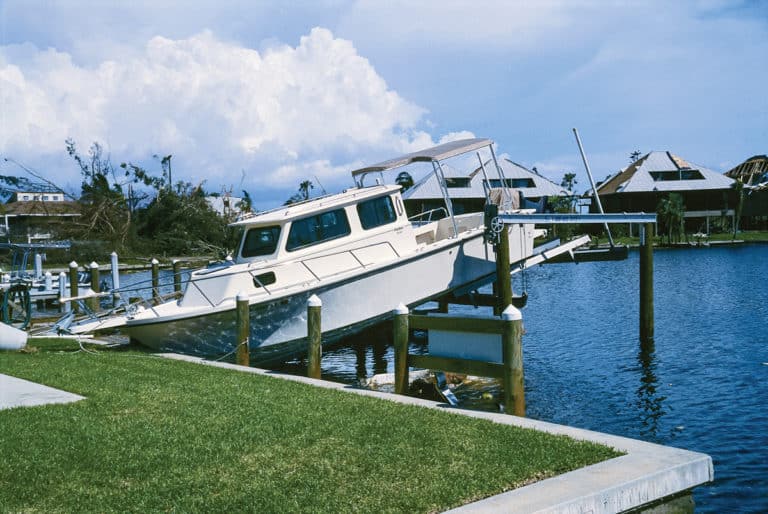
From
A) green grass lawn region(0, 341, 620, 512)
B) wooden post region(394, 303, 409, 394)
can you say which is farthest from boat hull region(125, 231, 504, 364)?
green grass lawn region(0, 341, 620, 512)

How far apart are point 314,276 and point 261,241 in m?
1.43

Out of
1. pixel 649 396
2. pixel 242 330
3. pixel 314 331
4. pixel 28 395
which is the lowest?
pixel 649 396

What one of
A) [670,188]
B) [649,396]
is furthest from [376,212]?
[670,188]

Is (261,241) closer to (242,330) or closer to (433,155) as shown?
(242,330)

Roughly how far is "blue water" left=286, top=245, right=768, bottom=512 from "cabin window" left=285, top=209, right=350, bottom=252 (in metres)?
2.97

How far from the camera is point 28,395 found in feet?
29.2

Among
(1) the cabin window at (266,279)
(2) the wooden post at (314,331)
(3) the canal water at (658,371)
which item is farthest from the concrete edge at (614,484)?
(1) the cabin window at (266,279)

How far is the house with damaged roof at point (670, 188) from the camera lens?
2965 inches

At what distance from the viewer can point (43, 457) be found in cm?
645

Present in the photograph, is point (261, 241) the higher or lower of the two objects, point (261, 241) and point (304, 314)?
the higher

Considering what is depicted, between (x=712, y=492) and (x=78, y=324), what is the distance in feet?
37.3

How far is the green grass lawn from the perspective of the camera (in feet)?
18.4

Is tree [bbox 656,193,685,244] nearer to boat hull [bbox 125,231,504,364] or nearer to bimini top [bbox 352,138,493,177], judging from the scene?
bimini top [bbox 352,138,493,177]

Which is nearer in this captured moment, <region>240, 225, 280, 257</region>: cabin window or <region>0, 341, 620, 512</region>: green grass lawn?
<region>0, 341, 620, 512</region>: green grass lawn
